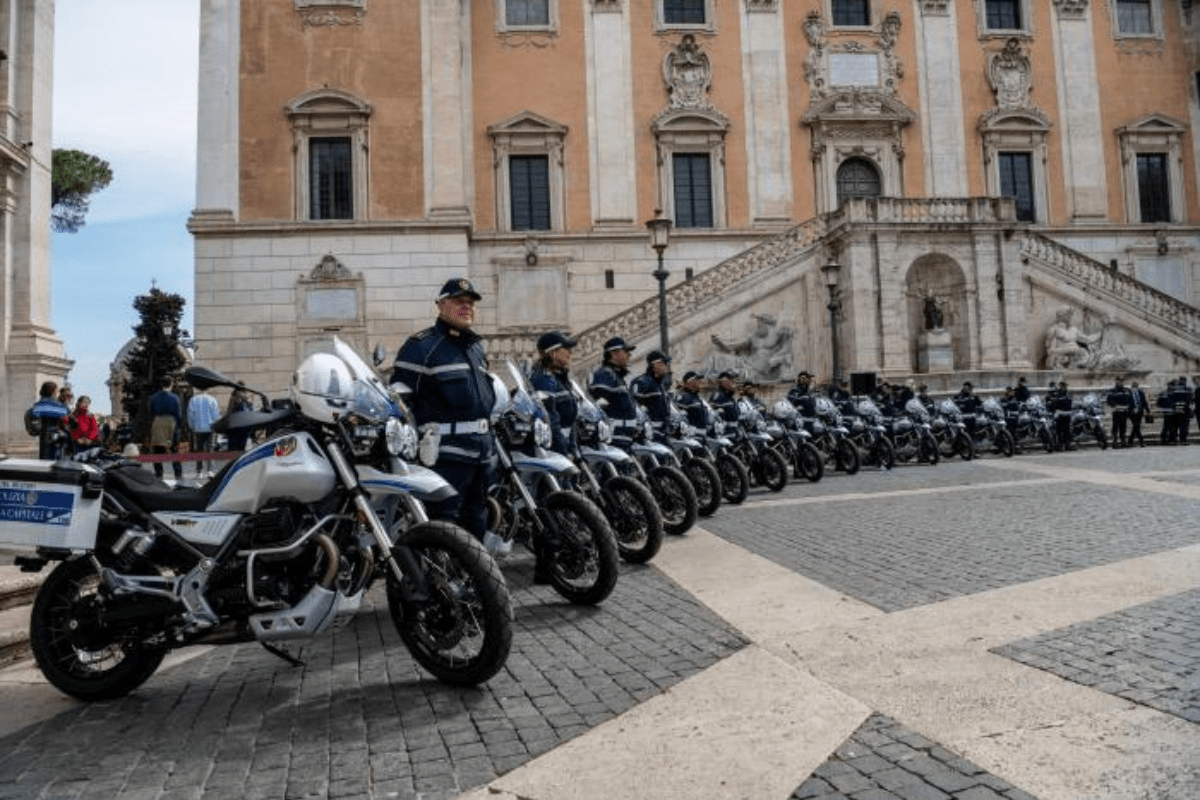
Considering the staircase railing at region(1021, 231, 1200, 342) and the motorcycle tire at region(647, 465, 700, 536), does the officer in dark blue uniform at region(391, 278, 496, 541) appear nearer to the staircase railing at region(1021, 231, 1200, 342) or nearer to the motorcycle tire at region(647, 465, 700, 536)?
the motorcycle tire at region(647, 465, 700, 536)

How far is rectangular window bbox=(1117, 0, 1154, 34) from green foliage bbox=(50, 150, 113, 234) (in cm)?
4917

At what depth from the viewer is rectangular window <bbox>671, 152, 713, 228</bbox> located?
28.5 metres

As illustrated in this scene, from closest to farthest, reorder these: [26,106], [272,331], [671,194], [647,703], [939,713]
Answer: [939,713] → [647,703] → [26,106] → [272,331] → [671,194]

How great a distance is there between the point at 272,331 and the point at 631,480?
20557mm

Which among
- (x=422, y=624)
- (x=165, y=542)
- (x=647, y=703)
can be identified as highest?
(x=165, y=542)

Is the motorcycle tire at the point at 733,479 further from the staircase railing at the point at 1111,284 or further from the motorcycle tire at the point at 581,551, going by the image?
the staircase railing at the point at 1111,284

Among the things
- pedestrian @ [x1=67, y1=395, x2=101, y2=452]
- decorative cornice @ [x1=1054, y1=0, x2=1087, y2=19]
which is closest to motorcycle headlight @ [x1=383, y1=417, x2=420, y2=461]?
pedestrian @ [x1=67, y1=395, x2=101, y2=452]

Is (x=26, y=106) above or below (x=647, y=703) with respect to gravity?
above

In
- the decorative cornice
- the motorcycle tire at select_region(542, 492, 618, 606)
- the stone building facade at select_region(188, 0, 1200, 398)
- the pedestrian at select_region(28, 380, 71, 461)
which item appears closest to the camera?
the motorcycle tire at select_region(542, 492, 618, 606)

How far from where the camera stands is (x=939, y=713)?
3.59m

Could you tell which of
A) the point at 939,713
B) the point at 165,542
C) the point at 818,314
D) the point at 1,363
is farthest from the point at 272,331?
the point at 939,713

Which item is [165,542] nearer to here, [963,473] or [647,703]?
[647,703]

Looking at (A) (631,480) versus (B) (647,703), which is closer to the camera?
(B) (647,703)

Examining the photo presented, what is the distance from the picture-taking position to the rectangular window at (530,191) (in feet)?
92.1
